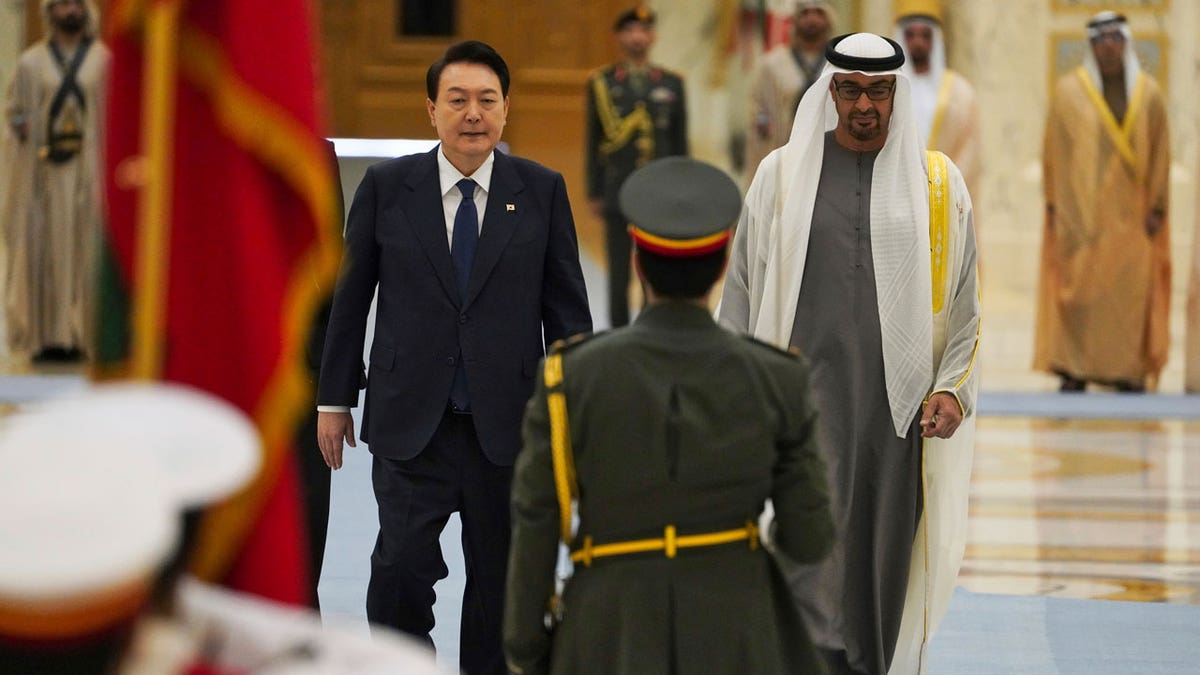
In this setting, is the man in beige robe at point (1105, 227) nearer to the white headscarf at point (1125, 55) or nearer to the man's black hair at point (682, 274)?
the white headscarf at point (1125, 55)

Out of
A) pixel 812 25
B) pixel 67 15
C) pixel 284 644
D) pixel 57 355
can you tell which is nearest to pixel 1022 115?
pixel 812 25

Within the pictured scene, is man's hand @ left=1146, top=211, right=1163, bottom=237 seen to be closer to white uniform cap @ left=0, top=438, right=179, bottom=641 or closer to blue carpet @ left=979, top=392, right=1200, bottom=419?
blue carpet @ left=979, top=392, right=1200, bottom=419

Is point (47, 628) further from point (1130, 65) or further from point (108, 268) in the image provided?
point (1130, 65)

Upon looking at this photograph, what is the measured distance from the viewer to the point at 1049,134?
396 inches

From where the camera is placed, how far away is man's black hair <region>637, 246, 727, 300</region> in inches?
111

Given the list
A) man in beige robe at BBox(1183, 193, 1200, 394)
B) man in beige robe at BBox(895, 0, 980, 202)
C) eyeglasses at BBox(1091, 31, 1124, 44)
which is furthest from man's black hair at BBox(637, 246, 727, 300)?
man in beige robe at BBox(1183, 193, 1200, 394)

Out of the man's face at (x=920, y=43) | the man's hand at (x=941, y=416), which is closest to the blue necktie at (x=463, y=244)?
the man's hand at (x=941, y=416)

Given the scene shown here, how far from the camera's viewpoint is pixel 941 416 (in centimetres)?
410

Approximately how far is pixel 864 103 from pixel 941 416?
0.74 metres

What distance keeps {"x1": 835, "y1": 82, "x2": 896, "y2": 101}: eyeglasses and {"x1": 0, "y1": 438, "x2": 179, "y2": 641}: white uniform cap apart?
121 inches

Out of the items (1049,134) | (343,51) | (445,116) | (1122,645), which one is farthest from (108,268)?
(343,51)

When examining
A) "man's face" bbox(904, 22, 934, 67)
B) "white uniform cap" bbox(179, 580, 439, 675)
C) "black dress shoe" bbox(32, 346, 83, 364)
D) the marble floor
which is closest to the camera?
"white uniform cap" bbox(179, 580, 439, 675)

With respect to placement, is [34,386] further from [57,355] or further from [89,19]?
[89,19]

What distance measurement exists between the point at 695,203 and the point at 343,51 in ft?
51.7
